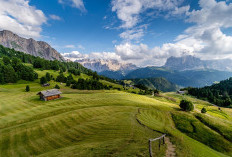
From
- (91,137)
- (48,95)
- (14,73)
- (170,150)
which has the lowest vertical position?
(91,137)

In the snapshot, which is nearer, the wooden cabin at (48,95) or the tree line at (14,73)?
the wooden cabin at (48,95)

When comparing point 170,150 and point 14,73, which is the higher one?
point 14,73

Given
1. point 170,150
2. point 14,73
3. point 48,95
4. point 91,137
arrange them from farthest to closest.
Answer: point 14,73, point 48,95, point 91,137, point 170,150

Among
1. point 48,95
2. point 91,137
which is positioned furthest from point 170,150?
point 48,95

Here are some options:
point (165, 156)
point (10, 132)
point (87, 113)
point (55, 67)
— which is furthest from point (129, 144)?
point (55, 67)

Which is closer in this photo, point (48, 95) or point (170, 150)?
point (170, 150)

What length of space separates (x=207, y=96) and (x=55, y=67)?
251265mm

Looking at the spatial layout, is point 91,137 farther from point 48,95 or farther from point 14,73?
point 14,73

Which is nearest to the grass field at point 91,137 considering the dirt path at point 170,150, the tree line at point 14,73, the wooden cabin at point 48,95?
the dirt path at point 170,150

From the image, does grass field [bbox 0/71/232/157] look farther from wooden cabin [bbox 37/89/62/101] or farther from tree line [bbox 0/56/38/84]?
tree line [bbox 0/56/38/84]

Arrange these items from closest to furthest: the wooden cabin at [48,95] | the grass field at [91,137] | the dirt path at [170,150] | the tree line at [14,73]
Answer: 1. the dirt path at [170,150]
2. the grass field at [91,137]
3. the wooden cabin at [48,95]
4. the tree line at [14,73]

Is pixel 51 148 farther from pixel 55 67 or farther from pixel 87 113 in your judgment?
pixel 55 67

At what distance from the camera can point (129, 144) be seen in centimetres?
1884

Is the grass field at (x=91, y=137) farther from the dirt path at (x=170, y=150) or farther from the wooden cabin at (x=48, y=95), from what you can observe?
the wooden cabin at (x=48, y=95)
